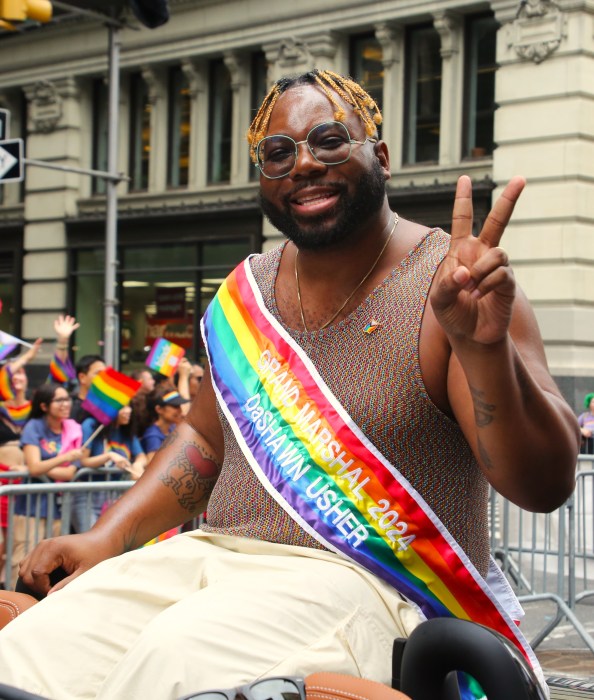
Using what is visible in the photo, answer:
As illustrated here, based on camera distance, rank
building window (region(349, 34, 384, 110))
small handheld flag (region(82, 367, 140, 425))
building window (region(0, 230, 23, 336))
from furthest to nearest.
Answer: building window (region(0, 230, 23, 336)), building window (region(349, 34, 384, 110)), small handheld flag (region(82, 367, 140, 425))

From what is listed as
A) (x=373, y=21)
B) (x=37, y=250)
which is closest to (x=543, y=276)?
(x=373, y=21)

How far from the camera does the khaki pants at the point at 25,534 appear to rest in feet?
21.3

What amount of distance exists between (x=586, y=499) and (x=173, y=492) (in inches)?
218

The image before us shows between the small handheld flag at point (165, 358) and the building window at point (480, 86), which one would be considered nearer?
the small handheld flag at point (165, 358)

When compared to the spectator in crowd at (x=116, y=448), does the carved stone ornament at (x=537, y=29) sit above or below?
above

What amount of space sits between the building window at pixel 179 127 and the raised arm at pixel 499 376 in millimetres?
18246

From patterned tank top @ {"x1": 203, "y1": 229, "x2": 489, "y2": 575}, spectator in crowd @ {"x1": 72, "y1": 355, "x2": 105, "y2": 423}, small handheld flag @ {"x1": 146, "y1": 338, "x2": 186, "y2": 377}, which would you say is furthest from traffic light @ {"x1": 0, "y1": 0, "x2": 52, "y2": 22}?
patterned tank top @ {"x1": 203, "y1": 229, "x2": 489, "y2": 575}

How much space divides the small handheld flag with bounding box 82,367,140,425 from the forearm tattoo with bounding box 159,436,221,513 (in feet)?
16.6

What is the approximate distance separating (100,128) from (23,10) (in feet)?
48.1

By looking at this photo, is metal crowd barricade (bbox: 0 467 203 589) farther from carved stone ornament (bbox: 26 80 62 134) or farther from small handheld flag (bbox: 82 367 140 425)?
carved stone ornament (bbox: 26 80 62 134)

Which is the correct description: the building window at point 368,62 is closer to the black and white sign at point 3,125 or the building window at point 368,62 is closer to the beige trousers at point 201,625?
the black and white sign at point 3,125

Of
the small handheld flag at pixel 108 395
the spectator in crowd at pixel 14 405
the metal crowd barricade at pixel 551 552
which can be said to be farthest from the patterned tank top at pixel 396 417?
the small handheld flag at pixel 108 395

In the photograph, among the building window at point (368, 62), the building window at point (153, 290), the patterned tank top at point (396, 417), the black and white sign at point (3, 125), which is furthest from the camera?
the building window at point (153, 290)

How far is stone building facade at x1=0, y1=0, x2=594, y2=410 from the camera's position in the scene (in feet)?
51.7
